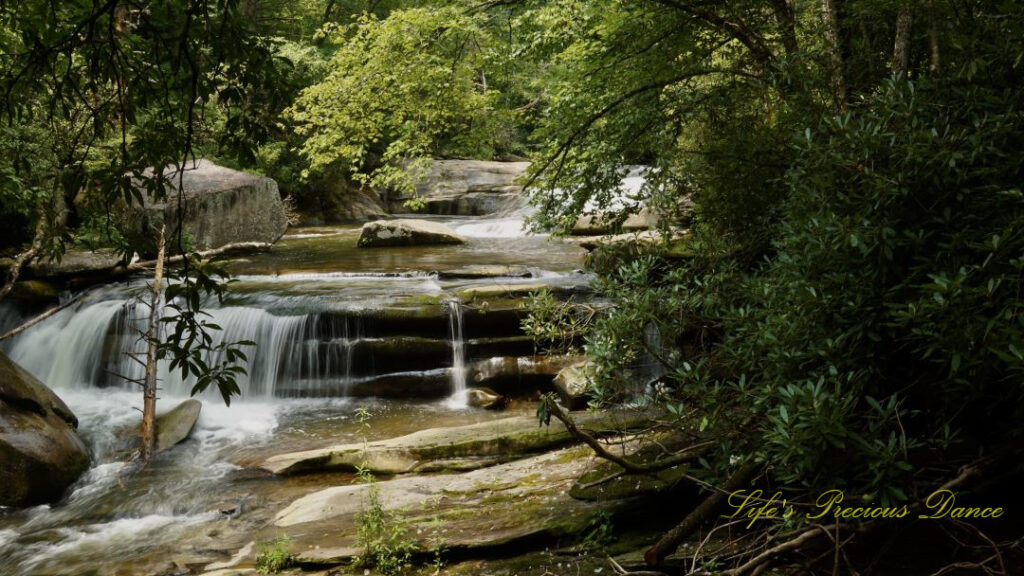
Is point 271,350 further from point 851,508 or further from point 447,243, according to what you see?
point 851,508

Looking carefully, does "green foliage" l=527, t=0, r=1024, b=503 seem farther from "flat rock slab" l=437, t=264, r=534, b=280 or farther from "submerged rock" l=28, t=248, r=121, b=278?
"submerged rock" l=28, t=248, r=121, b=278

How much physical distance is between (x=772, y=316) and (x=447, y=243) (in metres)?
15.0

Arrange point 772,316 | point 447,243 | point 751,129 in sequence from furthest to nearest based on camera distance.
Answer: point 447,243
point 751,129
point 772,316

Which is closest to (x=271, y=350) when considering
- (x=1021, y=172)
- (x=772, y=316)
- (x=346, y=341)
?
(x=346, y=341)

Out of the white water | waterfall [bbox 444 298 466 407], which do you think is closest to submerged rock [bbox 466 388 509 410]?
waterfall [bbox 444 298 466 407]

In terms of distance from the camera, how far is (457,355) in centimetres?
1059

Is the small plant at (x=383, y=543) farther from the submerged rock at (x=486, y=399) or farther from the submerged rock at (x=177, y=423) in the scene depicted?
the submerged rock at (x=177, y=423)

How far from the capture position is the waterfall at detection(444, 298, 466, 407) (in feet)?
33.6

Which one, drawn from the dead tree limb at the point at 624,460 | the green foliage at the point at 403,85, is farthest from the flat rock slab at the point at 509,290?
the dead tree limb at the point at 624,460

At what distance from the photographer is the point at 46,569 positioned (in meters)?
6.12

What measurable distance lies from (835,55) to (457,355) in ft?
23.2

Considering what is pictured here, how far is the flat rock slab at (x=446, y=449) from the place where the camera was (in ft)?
22.0

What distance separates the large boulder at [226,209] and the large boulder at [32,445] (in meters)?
6.52

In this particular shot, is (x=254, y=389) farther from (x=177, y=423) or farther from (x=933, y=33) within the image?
(x=933, y=33)
